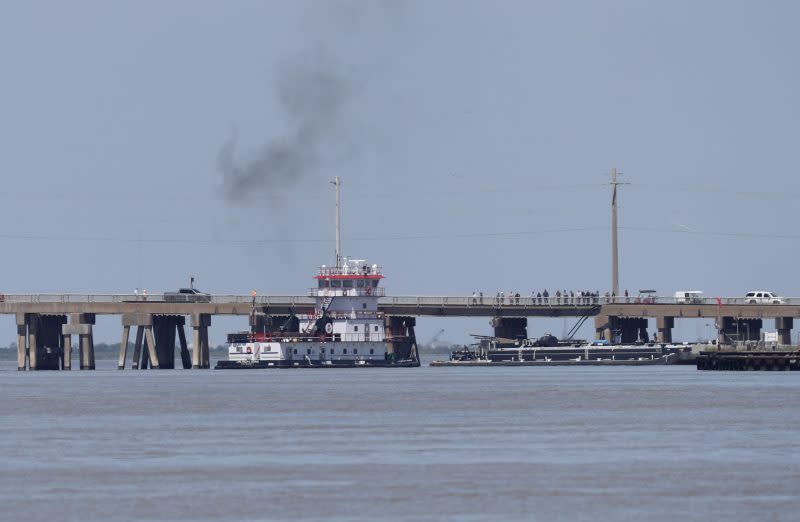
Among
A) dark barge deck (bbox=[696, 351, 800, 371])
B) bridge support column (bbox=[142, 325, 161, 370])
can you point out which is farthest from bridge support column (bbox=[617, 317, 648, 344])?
bridge support column (bbox=[142, 325, 161, 370])

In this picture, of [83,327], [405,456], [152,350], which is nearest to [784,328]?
[152,350]

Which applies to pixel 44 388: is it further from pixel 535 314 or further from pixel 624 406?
pixel 535 314

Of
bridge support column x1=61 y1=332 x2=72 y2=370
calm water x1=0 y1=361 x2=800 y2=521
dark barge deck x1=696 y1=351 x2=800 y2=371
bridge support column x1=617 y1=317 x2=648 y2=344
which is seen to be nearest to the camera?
calm water x1=0 y1=361 x2=800 y2=521

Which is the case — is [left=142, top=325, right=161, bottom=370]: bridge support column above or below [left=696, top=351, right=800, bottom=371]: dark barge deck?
above

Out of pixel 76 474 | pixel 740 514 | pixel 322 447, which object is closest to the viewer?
pixel 740 514

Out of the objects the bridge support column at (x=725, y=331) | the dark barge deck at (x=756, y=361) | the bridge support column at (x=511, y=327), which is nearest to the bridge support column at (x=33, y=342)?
the bridge support column at (x=511, y=327)

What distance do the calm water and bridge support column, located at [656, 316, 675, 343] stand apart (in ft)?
258

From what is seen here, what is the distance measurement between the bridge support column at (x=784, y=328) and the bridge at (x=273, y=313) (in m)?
0.11

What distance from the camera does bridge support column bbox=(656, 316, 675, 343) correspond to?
192m

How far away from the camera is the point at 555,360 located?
190 meters

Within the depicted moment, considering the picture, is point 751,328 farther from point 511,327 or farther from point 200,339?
point 200,339

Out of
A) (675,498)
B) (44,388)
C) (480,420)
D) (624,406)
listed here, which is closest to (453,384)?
(44,388)

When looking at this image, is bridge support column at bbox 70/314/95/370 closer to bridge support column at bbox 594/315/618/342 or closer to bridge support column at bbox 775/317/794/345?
bridge support column at bbox 594/315/618/342

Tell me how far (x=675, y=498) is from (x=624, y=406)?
4388 centimetres
